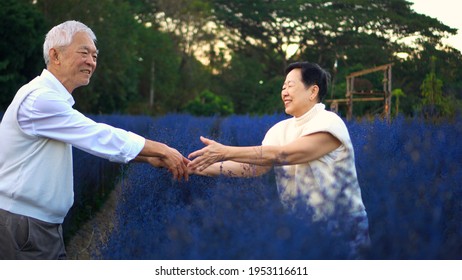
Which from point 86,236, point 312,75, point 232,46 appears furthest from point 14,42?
point 312,75

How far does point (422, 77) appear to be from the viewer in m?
8.47

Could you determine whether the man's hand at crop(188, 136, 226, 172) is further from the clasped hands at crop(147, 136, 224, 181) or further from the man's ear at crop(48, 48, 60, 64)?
the man's ear at crop(48, 48, 60, 64)

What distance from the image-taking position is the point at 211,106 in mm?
32656

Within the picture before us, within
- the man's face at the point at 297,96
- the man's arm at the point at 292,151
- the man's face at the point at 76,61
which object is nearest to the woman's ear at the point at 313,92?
the man's face at the point at 297,96

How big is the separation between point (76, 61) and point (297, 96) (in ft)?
3.55

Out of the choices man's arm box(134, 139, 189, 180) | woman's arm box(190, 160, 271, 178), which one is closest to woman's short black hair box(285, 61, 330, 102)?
woman's arm box(190, 160, 271, 178)

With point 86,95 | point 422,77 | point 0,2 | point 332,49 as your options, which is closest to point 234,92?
point 86,95

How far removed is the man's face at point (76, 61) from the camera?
3.11 metres

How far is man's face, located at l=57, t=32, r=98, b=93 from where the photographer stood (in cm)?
311

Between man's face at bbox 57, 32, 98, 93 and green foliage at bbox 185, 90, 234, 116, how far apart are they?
28420 mm

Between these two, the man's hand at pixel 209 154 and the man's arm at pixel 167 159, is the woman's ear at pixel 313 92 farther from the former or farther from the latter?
the man's arm at pixel 167 159

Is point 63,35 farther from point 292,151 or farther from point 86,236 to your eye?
point 86,236
